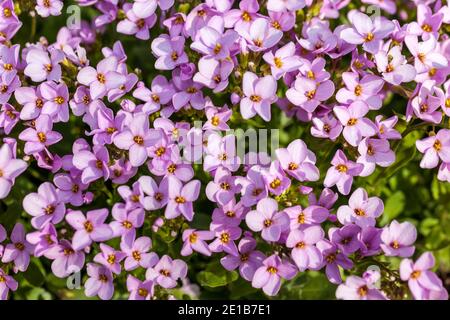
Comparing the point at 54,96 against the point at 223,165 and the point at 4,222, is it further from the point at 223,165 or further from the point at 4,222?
the point at 223,165

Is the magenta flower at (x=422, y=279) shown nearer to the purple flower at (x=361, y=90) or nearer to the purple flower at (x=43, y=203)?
the purple flower at (x=361, y=90)

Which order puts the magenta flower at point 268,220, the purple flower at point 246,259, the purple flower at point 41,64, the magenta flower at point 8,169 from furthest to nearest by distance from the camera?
the purple flower at point 41,64 → the purple flower at point 246,259 → the magenta flower at point 8,169 → the magenta flower at point 268,220

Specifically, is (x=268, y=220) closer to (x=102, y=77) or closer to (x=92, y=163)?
(x=92, y=163)

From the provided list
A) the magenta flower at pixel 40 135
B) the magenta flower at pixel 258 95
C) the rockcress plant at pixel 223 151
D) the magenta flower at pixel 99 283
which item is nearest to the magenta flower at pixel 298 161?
the rockcress plant at pixel 223 151

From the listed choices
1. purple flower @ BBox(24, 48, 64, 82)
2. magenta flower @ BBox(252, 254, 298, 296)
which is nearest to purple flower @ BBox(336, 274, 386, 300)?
magenta flower @ BBox(252, 254, 298, 296)

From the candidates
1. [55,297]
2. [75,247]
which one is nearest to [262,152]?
[75,247]

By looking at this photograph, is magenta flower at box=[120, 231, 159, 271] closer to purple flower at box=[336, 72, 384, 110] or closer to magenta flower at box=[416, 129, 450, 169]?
purple flower at box=[336, 72, 384, 110]
